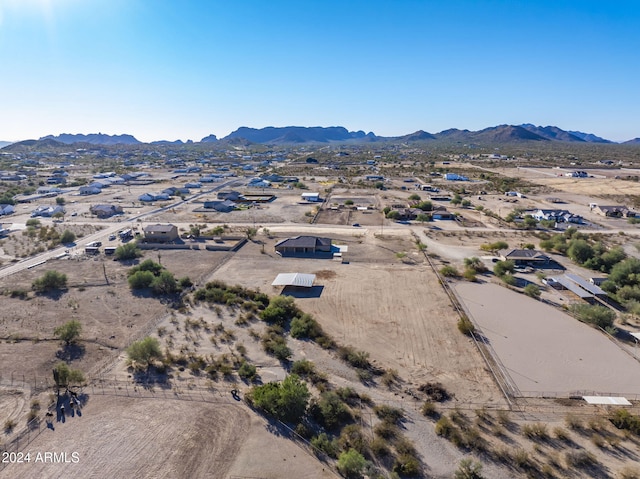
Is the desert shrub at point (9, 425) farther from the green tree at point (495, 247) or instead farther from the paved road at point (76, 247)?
the green tree at point (495, 247)

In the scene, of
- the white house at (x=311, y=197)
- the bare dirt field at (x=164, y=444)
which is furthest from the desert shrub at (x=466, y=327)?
the white house at (x=311, y=197)

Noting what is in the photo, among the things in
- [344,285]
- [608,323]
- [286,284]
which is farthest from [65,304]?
[608,323]

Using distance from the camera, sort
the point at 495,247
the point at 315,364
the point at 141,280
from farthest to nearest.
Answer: the point at 495,247
the point at 141,280
the point at 315,364

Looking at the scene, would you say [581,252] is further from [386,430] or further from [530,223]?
[386,430]

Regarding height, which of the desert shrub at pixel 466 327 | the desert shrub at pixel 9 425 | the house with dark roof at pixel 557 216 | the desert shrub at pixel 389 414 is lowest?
the desert shrub at pixel 9 425

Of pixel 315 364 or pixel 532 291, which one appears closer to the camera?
pixel 315 364

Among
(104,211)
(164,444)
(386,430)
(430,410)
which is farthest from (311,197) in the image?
(164,444)
